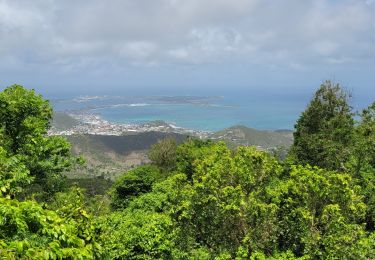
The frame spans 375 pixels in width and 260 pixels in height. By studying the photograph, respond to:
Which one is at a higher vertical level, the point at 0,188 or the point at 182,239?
the point at 0,188

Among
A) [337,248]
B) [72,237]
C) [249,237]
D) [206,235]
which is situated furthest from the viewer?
[206,235]

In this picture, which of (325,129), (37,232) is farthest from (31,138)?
(325,129)

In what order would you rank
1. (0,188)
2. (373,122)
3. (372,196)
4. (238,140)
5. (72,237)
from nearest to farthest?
1. (72,237)
2. (0,188)
3. (372,196)
4. (373,122)
5. (238,140)

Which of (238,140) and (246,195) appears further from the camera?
(238,140)

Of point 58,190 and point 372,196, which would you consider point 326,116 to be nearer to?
point 372,196

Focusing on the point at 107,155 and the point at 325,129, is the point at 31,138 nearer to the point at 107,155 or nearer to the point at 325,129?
the point at 325,129

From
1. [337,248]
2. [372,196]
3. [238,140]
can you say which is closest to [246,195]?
[337,248]
